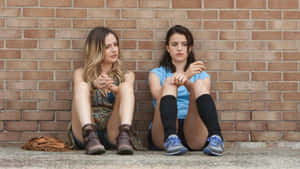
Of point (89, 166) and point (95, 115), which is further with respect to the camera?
point (95, 115)

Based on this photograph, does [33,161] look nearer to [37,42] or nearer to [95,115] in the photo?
[95,115]

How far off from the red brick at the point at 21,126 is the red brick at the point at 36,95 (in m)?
0.24

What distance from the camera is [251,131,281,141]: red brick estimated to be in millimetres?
3822

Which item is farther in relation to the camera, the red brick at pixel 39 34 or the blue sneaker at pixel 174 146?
the red brick at pixel 39 34

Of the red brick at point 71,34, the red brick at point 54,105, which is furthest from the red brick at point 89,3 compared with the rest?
the red brick at point 54,105

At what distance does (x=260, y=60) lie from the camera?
3.84m

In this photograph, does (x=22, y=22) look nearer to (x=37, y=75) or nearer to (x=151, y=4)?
(x=37, y=75)

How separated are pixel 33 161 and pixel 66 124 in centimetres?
108

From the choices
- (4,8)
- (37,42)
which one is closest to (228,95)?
(37,42)

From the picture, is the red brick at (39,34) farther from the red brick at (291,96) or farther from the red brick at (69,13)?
the red brick at (291,96)

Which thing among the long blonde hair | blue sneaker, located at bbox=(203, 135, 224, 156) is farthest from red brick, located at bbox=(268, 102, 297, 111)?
the long blonde hair

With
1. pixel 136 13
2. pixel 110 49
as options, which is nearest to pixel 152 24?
pixel 136 13

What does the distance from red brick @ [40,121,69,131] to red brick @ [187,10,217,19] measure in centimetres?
161

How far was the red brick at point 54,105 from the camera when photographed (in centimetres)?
382
